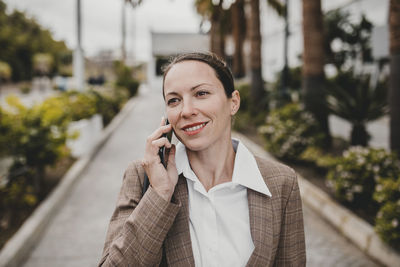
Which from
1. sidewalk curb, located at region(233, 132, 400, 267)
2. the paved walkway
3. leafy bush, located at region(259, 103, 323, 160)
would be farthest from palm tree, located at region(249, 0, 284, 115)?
sidewalk curb, located at region(233, 132, 400, 267)

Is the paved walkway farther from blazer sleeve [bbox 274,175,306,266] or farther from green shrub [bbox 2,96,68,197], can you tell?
blazer sleeve [bbox 274,175,306,266]

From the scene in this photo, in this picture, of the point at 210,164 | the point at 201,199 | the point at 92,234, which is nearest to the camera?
the point at 201,199

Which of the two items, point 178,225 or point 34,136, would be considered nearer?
point 178,225

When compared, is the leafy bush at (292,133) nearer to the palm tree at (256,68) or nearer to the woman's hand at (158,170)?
the palm tree at (256,68)

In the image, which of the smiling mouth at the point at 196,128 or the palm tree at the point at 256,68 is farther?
the palm tree at the point at 256,68

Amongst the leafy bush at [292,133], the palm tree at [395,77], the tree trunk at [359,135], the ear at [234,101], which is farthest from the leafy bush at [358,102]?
the ear at [234,101]

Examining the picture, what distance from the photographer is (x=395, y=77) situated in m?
4.65

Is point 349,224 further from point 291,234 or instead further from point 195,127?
point 195,127

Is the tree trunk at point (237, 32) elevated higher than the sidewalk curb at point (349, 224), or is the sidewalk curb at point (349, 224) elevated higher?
the tree trunk at point (237, 32)

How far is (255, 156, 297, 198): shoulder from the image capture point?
1.67 metres

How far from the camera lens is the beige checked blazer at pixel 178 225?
4.66 ft

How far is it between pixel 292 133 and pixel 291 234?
5411 mm

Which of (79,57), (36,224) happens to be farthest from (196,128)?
(79,57)

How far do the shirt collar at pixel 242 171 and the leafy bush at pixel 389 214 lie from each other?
2464 millimetres
